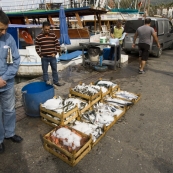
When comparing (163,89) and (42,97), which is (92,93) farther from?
(163,89)

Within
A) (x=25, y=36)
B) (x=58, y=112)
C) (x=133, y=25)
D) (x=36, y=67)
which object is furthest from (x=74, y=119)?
(x=25, y=36)

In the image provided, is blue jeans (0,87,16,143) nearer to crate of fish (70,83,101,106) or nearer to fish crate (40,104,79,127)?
fish crate (40,104,79,127)

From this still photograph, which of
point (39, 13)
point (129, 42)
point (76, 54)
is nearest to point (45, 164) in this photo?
point (76, 54)

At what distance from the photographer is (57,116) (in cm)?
330

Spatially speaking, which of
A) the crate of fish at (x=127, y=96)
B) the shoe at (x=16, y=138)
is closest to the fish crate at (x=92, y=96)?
the crate of fish at (x=127, y=96)

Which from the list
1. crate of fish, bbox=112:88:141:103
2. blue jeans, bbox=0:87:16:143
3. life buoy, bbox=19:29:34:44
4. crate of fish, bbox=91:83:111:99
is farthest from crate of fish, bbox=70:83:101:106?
life buoy, bbox=19:29:34:44

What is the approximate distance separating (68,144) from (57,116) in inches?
30.4

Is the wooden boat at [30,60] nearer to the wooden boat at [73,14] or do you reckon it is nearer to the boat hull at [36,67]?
the boat hull at [36,67]

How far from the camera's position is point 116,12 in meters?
24.6

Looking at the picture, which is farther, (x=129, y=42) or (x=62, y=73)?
(x=129, y=42)

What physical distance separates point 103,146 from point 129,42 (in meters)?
7.45

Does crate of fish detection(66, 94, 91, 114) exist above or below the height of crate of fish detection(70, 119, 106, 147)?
above

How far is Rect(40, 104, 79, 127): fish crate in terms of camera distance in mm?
3238

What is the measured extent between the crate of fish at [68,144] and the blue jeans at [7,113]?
2.26ft
